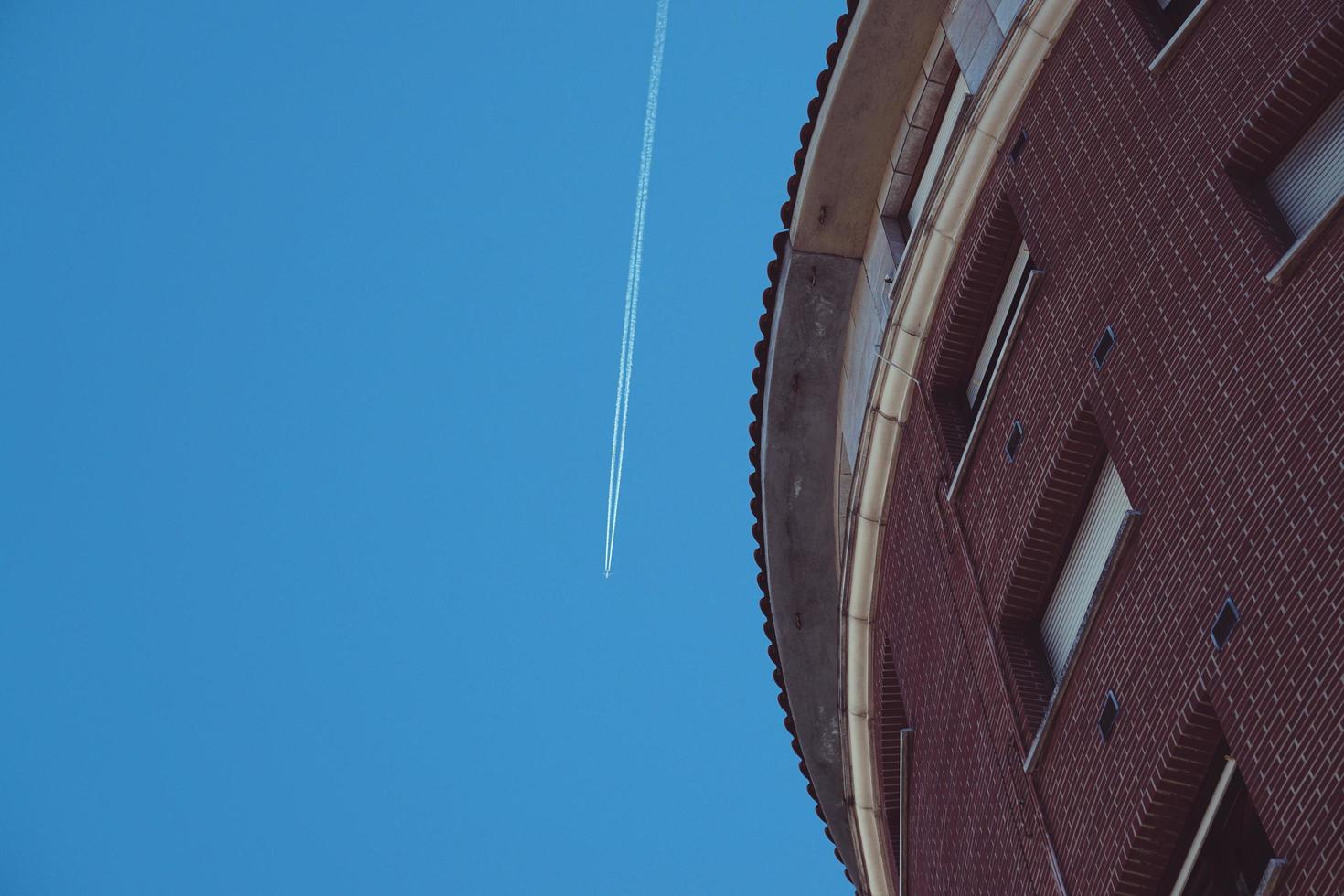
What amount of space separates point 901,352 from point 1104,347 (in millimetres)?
4440

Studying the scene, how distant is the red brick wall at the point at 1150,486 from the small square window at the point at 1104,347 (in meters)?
0.12

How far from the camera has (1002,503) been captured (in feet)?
47.5

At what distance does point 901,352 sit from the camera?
680 inches

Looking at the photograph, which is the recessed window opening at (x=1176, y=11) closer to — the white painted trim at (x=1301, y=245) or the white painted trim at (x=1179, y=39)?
the white painted trim at (x=1179, y=39)

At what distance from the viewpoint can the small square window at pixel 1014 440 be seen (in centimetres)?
1441

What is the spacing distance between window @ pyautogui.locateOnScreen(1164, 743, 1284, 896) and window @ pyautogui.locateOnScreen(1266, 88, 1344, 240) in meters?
3.82

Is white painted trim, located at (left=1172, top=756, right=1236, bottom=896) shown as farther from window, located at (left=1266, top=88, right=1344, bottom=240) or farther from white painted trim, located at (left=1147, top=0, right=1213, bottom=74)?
white painted trim, located at (left=1147, top=0, right=1213, bottom=74)

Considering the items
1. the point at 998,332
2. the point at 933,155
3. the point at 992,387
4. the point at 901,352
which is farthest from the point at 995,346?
the point at 933,155

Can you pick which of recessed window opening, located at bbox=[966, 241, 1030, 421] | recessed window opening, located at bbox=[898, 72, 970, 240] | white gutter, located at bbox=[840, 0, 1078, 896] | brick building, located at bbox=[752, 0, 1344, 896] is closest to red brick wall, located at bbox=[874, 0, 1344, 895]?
brick building, located at bbox=[752, 0, 1344, 896]

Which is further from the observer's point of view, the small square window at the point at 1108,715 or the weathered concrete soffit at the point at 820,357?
the weathered concrete soffit at the point at 820,357

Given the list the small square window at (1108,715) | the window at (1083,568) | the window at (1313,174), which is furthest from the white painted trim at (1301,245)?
the small square window at (1108,715)

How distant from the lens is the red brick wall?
32.0 ft

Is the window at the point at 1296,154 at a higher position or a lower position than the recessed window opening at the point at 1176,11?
lower

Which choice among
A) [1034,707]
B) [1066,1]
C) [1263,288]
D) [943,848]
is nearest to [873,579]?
[943,848]
